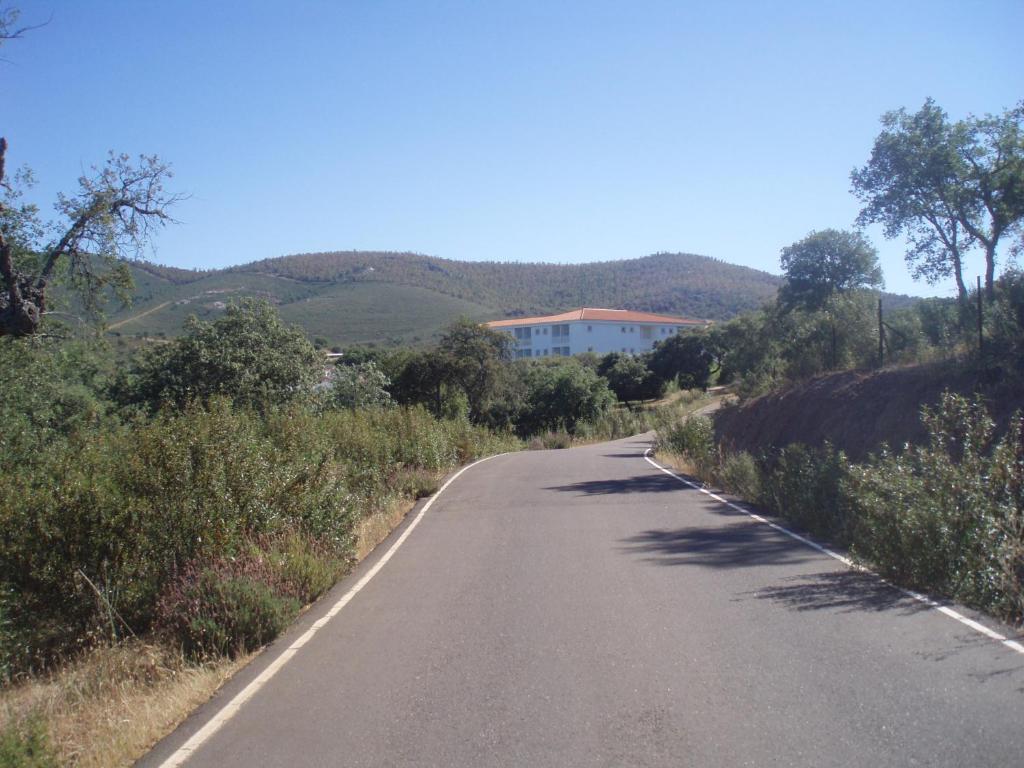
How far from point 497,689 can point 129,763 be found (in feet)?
8.00

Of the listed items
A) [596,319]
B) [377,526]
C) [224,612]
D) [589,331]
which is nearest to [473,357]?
[377,526]

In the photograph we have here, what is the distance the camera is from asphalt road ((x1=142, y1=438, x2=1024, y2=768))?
515 cm

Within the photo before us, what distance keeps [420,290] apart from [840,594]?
4196 inches

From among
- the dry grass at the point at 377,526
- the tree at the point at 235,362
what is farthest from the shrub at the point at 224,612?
the tree at the point at 235,362

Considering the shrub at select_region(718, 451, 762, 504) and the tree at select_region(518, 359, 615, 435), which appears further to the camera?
the tree at select_region(518, 359, 615, 435)

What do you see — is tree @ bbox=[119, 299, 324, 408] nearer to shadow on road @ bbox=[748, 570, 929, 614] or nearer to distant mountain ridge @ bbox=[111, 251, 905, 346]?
shadow on road @ bbox=[748, 570, 929, 614]

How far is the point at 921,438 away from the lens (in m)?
16.0

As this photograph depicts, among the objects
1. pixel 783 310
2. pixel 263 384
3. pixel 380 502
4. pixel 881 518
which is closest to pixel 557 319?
pixel 783 310

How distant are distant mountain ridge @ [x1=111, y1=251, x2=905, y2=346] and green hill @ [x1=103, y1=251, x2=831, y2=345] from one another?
0.54 feet

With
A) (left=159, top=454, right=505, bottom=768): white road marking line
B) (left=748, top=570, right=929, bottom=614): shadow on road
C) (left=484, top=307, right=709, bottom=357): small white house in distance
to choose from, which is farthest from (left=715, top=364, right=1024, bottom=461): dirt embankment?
(left=484, top=307, right=709, bottom=357): small white house in distance

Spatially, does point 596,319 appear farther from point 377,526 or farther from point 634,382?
point 377,526

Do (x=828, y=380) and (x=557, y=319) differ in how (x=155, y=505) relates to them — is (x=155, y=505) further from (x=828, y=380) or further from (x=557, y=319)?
(x=557, y=319)

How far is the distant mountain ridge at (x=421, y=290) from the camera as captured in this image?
3516 inches

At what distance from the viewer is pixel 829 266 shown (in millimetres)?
32500
